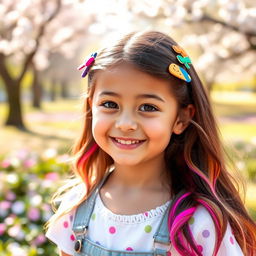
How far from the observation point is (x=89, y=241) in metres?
1.70

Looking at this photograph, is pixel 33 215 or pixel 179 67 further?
pixel 33 215

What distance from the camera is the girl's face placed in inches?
61.7

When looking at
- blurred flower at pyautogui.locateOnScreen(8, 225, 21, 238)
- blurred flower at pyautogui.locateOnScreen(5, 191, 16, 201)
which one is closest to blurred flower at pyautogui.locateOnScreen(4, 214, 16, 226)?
blurred flower at pyautogui.locateOnScreen(8, 225, 21, 238)

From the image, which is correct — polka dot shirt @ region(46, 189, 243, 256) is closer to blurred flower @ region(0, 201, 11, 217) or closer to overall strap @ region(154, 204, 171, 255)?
overall strap @ region(154, 204, 171, 255)

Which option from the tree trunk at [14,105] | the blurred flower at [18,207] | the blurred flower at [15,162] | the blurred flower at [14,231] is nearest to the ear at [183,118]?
the blurred flower at [14,231]

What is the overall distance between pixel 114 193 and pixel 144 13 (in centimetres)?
451

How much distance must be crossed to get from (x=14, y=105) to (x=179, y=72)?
11.3 m

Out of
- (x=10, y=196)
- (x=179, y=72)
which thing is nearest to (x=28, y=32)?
(x=10, y=196)

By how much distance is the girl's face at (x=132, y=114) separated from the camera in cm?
157

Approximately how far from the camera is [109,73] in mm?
1625

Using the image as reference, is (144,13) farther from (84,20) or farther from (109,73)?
(84,20)

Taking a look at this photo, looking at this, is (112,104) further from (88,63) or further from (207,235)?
(207,235)

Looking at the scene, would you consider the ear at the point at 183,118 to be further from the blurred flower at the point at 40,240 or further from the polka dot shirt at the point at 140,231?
the blurred flower at the point at 40,240

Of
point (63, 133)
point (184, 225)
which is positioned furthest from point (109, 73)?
point (63, 133)
